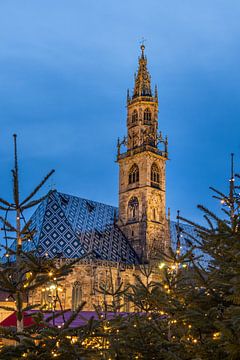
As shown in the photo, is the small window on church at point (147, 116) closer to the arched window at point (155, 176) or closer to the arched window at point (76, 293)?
the arched window at point (155, 176)

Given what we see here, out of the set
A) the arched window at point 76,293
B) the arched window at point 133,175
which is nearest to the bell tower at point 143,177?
the arched window at point 133,175

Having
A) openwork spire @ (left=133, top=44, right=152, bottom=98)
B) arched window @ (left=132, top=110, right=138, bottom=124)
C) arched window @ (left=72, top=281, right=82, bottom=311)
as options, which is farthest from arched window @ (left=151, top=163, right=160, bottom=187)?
arched window @ (left=72, top=281, right=82, bottom=311)

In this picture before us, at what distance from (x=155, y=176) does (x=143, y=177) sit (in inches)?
76.8

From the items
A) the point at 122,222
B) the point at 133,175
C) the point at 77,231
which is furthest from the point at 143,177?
the point at 77,231

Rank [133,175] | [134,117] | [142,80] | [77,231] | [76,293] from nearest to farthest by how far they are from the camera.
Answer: [76,293] → [77,231] → [133,175] → [134,117] → [142,80]

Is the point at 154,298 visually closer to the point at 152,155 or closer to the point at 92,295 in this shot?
the point at 92,295

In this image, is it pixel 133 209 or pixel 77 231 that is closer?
pixel 77 231

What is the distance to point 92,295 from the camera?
44969 millimetres

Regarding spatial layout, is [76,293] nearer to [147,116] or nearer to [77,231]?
[77,231]

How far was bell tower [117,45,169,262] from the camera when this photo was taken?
Result: 52.8m

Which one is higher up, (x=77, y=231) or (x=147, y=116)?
(x=147, y=116)

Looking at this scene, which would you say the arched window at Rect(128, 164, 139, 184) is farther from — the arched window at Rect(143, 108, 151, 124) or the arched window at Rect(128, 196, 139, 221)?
the arched window at Rect(143, 108, 151, 124)

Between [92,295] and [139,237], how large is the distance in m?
9.67

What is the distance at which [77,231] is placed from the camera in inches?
1884
